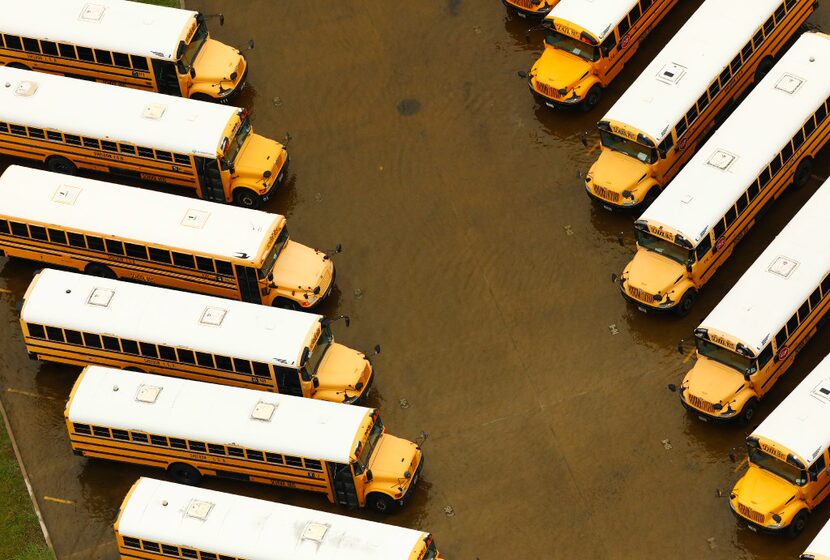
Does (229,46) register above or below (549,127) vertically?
below

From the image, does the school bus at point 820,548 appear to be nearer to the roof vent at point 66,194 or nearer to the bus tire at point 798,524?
the bus tire at point 798,524

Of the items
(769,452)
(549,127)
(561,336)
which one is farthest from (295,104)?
(769,452)

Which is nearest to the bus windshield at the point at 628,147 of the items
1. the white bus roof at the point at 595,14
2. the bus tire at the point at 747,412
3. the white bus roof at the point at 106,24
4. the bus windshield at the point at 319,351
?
the white bus roof at the point at 595,14

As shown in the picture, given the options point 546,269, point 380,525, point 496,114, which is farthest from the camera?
point 496,114

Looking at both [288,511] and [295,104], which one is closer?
[288,511]

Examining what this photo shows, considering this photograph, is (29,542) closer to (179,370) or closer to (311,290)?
(179,370)

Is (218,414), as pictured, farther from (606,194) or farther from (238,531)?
(606,194)
